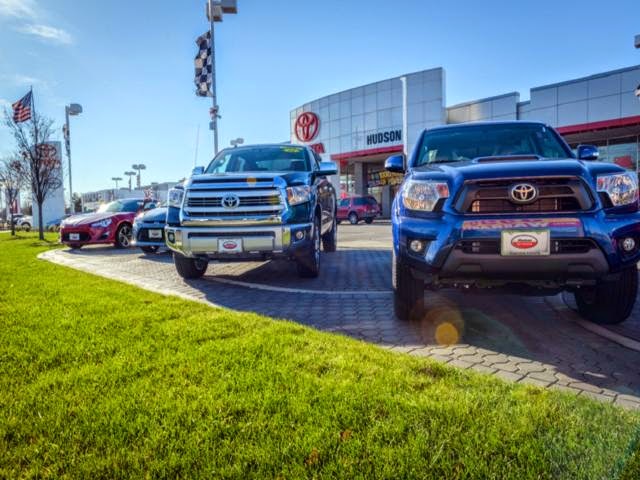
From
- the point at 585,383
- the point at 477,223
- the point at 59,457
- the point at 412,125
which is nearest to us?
the point at 59,457

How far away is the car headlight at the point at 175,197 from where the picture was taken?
6075 millimetres

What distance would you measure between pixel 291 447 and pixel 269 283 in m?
4.33

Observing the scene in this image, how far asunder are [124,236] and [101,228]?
2.18ft

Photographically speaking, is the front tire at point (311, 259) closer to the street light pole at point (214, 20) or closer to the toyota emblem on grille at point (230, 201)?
the toyota emblem on grille at point (230, 201)

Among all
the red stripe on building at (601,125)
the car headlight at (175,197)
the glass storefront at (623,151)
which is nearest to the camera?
the car headlight at (175,197)

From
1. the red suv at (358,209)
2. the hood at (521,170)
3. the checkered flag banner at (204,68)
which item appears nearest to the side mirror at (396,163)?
the hood at (521,170)

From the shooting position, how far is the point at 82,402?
7.50ft

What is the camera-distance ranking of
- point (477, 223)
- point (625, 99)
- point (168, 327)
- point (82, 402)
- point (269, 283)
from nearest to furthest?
1. point (82, 402)
2. point (477, 223)
3. point (168, 327)
4. point (269, 283)
5. point (625, 99)

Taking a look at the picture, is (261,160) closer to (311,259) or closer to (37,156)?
(311,259)

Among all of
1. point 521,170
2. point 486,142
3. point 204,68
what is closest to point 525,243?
point 521,170

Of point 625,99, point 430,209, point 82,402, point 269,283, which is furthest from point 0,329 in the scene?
point 625,99

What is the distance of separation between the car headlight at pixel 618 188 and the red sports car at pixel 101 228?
39.3 feet

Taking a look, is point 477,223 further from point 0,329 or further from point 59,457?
point 0,329

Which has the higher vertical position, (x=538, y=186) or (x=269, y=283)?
(x=538, y=186)
